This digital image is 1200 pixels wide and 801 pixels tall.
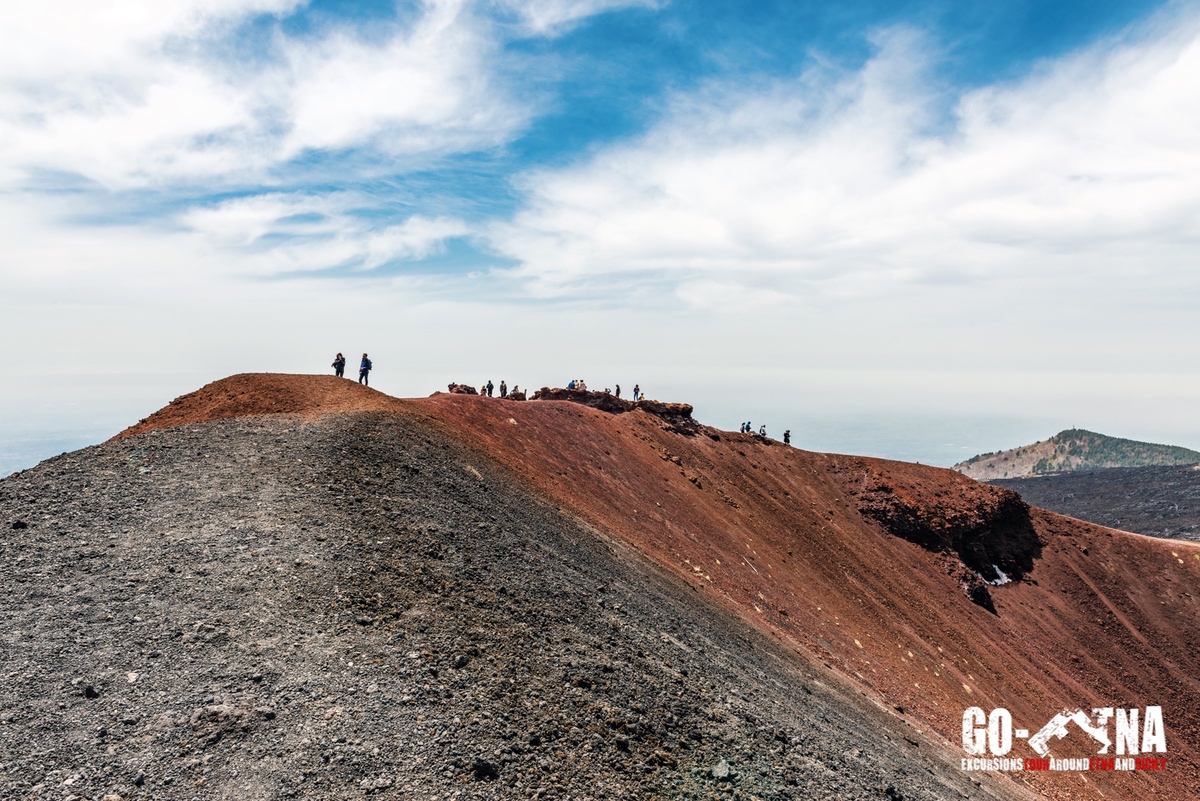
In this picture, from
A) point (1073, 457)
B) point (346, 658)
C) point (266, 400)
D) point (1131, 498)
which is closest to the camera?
point (346, 658)

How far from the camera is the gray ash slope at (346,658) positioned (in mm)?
8672

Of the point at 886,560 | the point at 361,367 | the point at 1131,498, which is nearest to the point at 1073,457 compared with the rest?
the point at 1131,498

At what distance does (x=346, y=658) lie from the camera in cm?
1046

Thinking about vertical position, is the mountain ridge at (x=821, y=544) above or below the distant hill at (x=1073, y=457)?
below

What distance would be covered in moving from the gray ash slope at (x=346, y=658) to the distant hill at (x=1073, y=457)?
159 meters

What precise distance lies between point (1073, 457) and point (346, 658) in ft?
624

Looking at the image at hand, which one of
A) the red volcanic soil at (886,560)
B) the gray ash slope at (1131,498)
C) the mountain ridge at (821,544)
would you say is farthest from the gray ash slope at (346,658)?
the gray ash slope at (1131,498)

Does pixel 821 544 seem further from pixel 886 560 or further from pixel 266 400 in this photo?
pixel 266 400

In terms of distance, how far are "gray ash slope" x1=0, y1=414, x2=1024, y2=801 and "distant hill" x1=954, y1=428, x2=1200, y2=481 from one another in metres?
159

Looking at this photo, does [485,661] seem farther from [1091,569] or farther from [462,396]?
[1091,569]

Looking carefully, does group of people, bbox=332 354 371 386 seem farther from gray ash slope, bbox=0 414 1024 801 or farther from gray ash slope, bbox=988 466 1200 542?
gray ash slope, bbox=988 466 1200 542

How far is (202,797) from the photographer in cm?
790

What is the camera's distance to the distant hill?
15050cm

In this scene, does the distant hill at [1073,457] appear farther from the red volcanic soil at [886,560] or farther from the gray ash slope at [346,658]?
the gray ash slope at [346,658]
